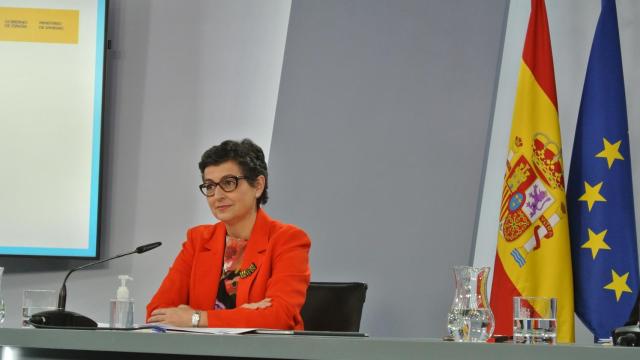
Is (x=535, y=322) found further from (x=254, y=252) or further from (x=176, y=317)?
(x=254, y=252)

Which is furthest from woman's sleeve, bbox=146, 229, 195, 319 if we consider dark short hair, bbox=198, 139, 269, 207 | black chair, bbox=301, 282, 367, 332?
black chair, bbox=301, 282, 367, 332

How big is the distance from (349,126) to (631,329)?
211 centimetres

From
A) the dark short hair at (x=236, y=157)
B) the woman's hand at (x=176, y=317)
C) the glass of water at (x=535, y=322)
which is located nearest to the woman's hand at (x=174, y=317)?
the woman's hand at (x=176, y=317)

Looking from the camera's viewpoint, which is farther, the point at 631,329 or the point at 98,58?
the point at 98,58

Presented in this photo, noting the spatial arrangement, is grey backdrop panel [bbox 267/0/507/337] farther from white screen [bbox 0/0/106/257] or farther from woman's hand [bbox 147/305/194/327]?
woman's hand [bbox 147/305/194/327]

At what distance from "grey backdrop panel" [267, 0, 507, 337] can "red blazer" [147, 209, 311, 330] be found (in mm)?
715

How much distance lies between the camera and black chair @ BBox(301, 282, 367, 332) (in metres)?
2.68

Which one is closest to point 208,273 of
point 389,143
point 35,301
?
point 35,301

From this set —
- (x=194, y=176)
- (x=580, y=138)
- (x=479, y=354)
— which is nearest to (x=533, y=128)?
(x=580, y=138)

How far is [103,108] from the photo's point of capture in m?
3.64

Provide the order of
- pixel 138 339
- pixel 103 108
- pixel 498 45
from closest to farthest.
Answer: pixel 138 339 → pixel 498 45 → pixel 103 108

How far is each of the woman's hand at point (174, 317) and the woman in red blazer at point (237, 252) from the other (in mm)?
198

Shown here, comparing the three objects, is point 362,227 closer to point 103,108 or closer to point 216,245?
point 216,245

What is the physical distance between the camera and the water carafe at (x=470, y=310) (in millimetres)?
1663
